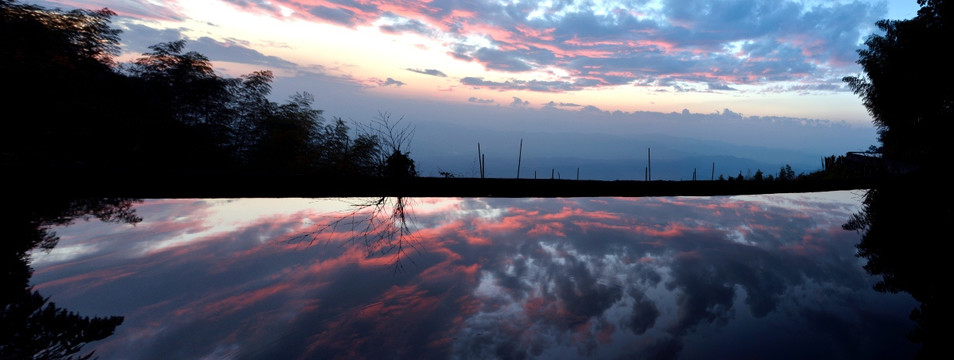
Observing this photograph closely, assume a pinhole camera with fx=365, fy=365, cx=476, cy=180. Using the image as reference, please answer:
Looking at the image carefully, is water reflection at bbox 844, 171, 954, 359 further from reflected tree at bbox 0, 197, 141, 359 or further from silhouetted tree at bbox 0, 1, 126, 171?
silhouetted tree at bbox 0, 1, 126, 171

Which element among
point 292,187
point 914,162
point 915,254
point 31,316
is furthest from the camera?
point 914,162

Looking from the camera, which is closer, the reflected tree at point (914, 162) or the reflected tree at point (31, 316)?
the reflected tree at point (31, 316)

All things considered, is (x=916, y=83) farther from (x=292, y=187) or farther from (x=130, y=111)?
(x=130, y=111)

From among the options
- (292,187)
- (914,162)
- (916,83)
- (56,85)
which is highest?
(916,83)

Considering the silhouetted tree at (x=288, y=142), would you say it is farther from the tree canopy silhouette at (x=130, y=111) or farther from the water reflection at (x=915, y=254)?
the water reflection at (x=915, y=254)

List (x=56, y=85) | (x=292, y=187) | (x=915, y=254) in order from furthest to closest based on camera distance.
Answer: (x=56, y=85)
(x=292, y=187)
(x=915, y=254)

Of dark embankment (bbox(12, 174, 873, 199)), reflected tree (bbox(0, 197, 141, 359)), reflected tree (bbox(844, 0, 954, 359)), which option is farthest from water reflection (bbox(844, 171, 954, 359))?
reflected tree (bbox(0, 197, 141, 359))

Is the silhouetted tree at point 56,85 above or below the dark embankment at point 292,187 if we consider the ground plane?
above

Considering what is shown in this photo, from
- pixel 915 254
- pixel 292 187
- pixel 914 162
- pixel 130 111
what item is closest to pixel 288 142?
pixel 130 111

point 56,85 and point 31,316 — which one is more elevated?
point 56,85

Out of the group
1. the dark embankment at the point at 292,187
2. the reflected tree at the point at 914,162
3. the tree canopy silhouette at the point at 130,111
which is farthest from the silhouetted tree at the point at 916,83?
the tree canopy silhouette at the point at 130,111

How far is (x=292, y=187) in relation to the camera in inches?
237

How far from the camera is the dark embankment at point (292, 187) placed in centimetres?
482

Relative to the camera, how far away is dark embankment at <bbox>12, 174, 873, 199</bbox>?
4824mm
